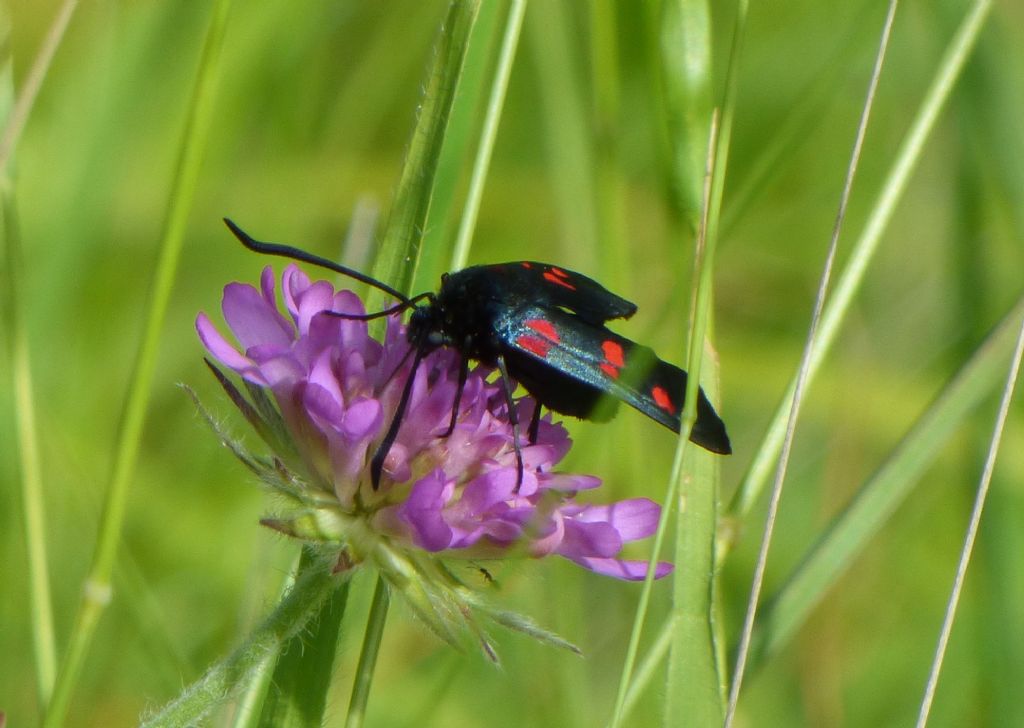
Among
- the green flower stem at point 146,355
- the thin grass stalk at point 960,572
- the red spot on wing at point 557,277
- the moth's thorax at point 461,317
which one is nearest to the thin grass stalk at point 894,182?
the thin grass stalk at point 960,572

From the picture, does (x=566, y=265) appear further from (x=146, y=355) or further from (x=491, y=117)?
(x=146, y=355)

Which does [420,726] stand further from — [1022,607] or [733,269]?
[733,269]

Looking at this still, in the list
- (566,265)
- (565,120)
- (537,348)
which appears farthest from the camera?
(566,265)

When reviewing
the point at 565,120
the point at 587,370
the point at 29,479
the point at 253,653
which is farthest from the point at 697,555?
the point at 565,120

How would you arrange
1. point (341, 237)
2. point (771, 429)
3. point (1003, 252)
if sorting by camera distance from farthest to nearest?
point (1003, 252) → point (341, 237) → point (771, 429)

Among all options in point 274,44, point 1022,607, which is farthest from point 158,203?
point 1022,607

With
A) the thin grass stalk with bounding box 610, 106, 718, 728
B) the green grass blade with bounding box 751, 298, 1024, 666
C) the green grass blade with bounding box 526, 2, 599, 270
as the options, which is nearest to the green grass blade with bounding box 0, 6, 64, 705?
the thin grass stalk with bounding box 610, 106, 718, 728

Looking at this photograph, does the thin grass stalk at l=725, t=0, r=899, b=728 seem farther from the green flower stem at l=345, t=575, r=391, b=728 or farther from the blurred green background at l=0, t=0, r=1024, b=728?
the green flower stem at l=345, t=575, r=391, b=728
